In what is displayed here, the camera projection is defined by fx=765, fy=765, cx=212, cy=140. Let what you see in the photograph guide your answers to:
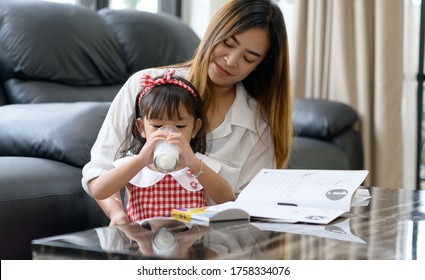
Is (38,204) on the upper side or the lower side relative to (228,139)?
lower

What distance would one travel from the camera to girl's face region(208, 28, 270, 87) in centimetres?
173

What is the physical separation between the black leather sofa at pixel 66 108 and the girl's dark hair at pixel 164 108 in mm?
279

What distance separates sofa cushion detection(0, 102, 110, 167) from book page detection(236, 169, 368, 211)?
68 cm

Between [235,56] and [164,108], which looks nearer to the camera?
[164,108]

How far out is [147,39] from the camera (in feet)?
10.3

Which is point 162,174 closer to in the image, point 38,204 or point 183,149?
point 183,149

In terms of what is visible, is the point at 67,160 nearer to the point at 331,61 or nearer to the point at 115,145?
the point at 115,145

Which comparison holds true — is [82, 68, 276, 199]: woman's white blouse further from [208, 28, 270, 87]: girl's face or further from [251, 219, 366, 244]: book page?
[251, 219, 366, 244]: book page

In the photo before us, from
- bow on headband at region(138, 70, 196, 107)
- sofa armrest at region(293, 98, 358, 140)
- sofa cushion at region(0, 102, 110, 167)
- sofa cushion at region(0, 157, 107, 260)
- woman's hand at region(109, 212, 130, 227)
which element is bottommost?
sofa armrest at region(293, 98, 358, 140)

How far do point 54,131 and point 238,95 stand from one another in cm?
54

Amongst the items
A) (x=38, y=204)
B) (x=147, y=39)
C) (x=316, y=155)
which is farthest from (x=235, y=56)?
(x=147, y=39)

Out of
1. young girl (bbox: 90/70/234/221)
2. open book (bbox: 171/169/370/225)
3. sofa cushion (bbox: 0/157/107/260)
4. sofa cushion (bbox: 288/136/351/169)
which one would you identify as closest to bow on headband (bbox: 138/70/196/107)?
young girl (bbox: 90/70/234/221)
